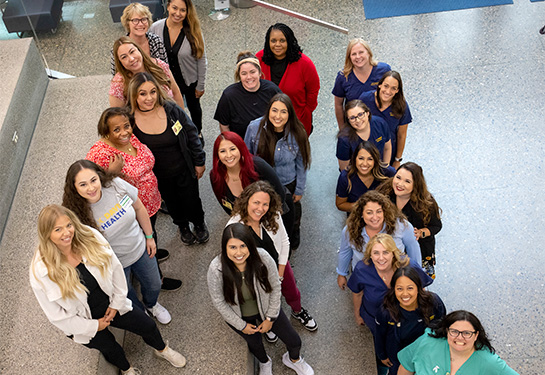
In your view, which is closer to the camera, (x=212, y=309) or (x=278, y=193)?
(x=278, y=193)

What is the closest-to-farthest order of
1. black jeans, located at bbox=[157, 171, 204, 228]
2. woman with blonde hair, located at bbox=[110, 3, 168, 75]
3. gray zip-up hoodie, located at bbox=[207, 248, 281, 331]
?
1. gray zip-up hoodie, located at bbox=[207, 248, 281, 331]
2. black jeans, located at bbox=[157, 171, 204, 228]
3. woman with blonde hair, located at bbox=[110, 3, 168, 75]

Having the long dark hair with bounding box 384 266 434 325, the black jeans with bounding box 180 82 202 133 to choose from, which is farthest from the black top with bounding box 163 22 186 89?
the long dark hair with bounding box 384 266 434 325

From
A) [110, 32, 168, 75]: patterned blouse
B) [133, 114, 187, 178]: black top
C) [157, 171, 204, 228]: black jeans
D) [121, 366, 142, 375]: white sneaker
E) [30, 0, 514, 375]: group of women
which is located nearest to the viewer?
[30, 0, 514, 375]: group of women

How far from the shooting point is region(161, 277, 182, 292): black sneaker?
411 cm

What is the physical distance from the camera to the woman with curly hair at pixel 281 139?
3.79 m

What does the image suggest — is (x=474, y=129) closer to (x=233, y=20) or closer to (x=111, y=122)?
(x=233, y=20)

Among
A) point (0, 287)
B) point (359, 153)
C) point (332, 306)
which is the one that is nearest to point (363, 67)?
point (359, 153)

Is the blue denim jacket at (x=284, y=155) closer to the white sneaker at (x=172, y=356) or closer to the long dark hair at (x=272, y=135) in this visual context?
the long dark hair at (x=272, y=135)

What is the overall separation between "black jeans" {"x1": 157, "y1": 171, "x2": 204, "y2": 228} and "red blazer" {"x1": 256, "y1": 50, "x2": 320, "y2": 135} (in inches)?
42.6

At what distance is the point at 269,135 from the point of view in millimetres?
3893

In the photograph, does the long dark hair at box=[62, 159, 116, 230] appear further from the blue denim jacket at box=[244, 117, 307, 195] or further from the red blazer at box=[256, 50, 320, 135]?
the red blazer at box=[256, 50, 320, 135]

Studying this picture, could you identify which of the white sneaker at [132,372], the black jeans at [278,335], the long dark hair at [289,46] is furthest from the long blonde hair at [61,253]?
the long dark hair at [289,46]

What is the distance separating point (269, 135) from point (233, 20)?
2688mm

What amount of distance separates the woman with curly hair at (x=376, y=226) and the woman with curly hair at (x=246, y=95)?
3.54 ft
